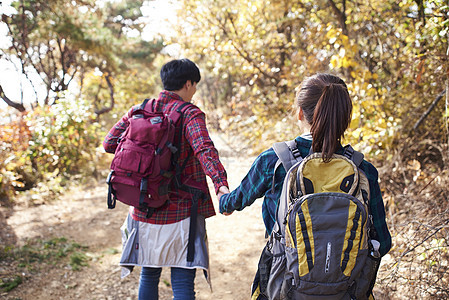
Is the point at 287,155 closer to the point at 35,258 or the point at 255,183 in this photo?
the point at 255,183

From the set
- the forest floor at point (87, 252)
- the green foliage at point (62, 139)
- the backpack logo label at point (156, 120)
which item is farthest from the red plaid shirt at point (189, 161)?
the green foliage at point (62, 139)

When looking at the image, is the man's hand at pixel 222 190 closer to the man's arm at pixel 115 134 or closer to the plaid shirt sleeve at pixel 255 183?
the plaid shirt sleeve at pixel 255 183

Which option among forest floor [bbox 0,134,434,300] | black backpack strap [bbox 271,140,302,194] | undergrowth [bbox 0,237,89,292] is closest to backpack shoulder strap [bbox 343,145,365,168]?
black backpack strap [bbox 271,140,302,194]

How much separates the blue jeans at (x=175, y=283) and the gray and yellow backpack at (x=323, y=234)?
A: 2.35 ft

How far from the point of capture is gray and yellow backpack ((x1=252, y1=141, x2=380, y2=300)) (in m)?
1.29

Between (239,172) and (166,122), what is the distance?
5185 millimetres

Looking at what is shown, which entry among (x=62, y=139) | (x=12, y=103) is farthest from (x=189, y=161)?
(x=12, y=103)

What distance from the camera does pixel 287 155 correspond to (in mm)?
1431

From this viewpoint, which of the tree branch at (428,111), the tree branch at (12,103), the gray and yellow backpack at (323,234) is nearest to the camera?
the gray and yellow backpack at (323,234)

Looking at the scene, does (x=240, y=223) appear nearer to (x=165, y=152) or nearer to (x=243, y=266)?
(x=243, y=266)

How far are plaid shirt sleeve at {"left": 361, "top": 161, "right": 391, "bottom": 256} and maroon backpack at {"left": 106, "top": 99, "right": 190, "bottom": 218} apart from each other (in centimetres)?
96

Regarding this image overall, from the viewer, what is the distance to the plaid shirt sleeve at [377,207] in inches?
57.6

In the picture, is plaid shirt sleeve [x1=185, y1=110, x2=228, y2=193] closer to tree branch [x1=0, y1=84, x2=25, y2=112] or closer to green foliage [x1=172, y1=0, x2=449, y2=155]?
green foliage [x1=172, y1=0, x2=449, y2=155]

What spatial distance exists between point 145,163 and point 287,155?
0.78 metres
